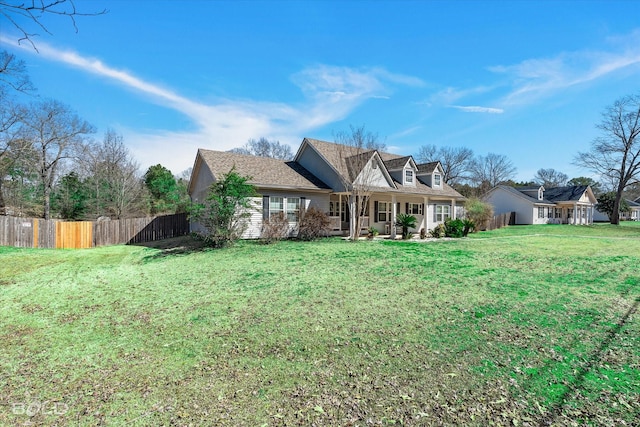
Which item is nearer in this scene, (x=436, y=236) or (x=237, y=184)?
(x=237, y=184)

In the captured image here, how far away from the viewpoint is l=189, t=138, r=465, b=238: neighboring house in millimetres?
17844

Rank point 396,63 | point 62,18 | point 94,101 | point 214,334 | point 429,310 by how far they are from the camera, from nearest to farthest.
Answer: point 62,18 → point 214,334 → point 429,310 → point 396,63 → point 94,101

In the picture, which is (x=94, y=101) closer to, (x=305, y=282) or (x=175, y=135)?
(x=175, y=135)

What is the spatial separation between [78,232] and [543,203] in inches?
1857

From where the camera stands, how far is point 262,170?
18953 millimetres

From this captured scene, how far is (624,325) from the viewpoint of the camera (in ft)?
17.1

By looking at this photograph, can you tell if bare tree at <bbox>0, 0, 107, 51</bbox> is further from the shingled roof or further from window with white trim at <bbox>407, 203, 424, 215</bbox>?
window with white trim at <bbox>407, 203, 424, 215</bbox>

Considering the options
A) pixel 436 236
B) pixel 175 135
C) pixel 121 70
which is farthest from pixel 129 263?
pixel 436 236

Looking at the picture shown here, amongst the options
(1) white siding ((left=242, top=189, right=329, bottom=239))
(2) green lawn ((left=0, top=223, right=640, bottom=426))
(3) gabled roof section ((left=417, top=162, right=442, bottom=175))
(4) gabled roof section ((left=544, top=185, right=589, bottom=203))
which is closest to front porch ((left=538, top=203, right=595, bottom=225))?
(4) gabled roof section ((left=544, top=185, right=589, bottom=203))

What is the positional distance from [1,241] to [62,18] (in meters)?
18.8

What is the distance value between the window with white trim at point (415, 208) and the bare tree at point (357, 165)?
20.0 ft

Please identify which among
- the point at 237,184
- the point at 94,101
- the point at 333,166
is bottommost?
the point at 237,184

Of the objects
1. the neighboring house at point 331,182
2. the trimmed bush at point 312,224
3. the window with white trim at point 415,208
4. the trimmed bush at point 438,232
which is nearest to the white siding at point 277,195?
the neighboring house at point 331,182

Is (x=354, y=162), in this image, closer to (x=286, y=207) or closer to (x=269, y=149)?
(x=286, y=207)
